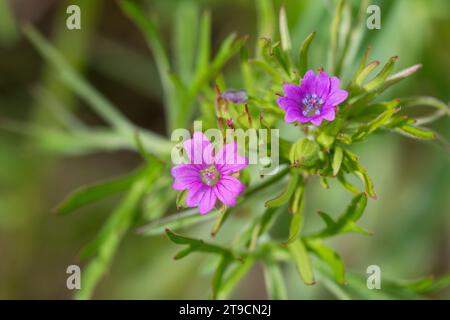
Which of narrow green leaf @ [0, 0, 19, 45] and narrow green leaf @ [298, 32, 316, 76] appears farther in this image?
narrow green leaf @ [0, 0, 19, 45]

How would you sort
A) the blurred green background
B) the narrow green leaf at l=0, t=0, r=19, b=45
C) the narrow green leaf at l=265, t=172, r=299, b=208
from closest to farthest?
the narrow green leaf at l=265, t=172, r=299, b=208
the blurred green background
the narrow green leaf at l=0, t=0, r=19, b=45

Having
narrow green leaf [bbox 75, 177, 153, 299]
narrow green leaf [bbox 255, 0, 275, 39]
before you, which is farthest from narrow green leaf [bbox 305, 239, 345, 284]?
narrow green leaf [bbox 255, 0, 275, 39]

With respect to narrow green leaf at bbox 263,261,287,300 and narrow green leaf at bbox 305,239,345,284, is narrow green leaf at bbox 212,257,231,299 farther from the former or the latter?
narrow green leaf at bbox 305,239,345,284

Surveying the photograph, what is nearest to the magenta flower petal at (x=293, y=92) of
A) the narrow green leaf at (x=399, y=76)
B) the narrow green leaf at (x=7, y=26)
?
the narrow green leaf at (x=399, y=76)

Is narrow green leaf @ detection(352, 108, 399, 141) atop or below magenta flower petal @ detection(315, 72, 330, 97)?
below

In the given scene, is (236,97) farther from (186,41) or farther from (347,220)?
(186,41)

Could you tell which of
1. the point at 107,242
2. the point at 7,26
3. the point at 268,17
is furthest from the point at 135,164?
the point at 268,17

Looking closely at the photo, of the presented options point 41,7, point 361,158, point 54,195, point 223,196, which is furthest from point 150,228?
point 41,7

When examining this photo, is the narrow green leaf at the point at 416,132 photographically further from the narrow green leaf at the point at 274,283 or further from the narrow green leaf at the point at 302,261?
the narrow green leaf at the point at 274,283
